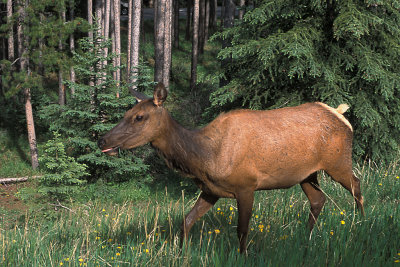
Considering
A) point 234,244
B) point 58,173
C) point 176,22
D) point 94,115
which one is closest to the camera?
point 234,244

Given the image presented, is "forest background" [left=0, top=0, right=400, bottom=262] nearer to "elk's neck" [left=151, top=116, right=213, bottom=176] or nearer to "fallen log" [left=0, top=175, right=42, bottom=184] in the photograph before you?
"fallen log" [left=0, top=175, right=42, bottom=184]

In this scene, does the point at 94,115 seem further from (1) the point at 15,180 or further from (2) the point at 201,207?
(2) the point at 201,207

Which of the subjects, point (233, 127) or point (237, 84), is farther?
point (237, 84)

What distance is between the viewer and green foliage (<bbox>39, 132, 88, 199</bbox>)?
13.1 m

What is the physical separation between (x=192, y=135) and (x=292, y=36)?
553 cm

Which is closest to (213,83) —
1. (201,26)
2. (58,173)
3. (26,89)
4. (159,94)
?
(58,173)

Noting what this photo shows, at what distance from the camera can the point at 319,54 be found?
32.6 ft

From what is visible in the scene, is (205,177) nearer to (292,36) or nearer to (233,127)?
(233,127)

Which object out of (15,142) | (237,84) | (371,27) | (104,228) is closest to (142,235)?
(104,228)

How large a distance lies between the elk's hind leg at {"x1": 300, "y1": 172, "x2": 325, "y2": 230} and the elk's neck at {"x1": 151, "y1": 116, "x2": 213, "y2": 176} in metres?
1.66

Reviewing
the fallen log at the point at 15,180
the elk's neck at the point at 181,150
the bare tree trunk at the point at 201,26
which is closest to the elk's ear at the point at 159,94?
the elk's neck at the point at 181,150

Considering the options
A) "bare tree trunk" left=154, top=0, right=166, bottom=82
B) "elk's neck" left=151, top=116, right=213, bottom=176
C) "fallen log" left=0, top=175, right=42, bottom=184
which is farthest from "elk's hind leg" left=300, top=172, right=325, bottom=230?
"fallen log" left=0, top=175, right=42, bottom=184

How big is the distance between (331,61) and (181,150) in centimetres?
643

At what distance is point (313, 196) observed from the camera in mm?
5641
